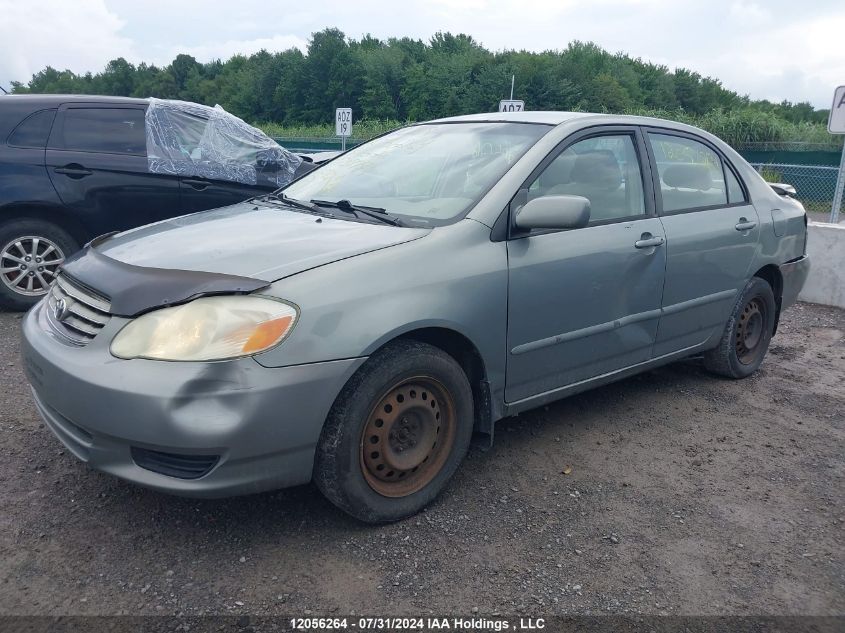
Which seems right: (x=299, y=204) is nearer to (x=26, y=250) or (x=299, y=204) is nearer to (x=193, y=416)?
(x=193, y=416)

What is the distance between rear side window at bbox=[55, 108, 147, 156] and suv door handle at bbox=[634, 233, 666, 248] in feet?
14.5

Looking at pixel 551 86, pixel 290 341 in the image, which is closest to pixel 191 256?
pixel 290 341

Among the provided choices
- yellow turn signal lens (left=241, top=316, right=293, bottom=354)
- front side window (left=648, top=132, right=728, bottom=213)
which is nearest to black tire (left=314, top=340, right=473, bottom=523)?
yellow turn signal lens (left=241, top=316, right=293, bottom=354)

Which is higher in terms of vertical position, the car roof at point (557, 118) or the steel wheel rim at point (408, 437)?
the car roof at point (557, 118)

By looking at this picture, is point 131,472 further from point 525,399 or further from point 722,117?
point 722,117

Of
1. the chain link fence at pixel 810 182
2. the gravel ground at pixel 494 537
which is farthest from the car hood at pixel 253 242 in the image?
the chain link fence at pixel 810 182

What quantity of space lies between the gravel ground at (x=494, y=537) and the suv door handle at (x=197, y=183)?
2819 mm

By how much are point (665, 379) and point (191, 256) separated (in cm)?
332

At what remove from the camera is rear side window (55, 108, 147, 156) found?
5.94 metres

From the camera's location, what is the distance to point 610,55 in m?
66.7

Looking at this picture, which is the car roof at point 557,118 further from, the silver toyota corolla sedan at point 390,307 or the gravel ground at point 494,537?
the gravel ground at point 494,537

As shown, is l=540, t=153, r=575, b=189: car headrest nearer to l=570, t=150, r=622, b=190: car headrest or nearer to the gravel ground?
l=570, t=150, r=622, b=190: car headrest

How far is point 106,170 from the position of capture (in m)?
5.92

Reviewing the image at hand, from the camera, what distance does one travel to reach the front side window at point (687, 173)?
156 inches
